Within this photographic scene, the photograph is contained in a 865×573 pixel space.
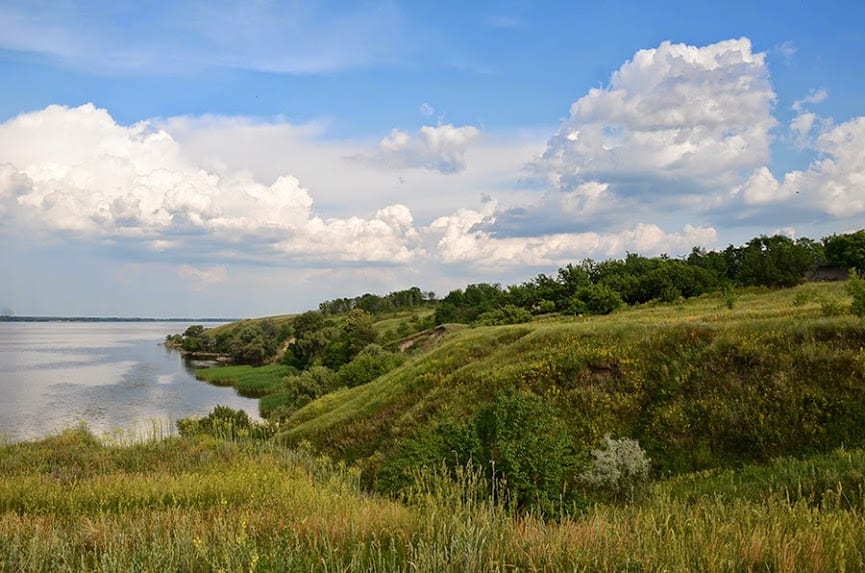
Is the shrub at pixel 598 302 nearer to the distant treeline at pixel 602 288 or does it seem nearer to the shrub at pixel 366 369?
the distant treeline at pixel 602 288

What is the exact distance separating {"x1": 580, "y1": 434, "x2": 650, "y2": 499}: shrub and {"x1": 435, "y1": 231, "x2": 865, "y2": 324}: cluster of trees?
37304 millimetres

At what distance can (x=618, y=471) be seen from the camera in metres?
11.6

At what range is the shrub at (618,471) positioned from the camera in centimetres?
1145

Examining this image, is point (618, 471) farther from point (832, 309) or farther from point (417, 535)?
point (832, 309)

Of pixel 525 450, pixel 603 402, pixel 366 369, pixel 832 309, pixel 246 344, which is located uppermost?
pixel 832 309

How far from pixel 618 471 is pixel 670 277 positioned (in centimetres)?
4487

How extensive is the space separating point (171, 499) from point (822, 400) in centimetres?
1397

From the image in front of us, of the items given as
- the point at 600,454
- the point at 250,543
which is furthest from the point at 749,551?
the point at 600,454

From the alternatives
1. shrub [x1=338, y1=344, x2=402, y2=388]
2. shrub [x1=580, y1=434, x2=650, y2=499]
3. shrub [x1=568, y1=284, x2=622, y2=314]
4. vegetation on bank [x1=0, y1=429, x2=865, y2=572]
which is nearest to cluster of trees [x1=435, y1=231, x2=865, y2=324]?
shrub [x1=568, y1=284, x2=622, y2=314]

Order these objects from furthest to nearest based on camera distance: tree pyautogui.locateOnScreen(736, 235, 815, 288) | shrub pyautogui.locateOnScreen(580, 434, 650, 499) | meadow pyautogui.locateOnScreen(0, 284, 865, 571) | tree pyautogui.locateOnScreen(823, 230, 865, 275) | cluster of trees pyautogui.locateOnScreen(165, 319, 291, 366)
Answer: cluster of trees pyautogui.locateOnScreen(165, 319, 291, 366), tree pyautogui.locateOnScreen(823, 230, 865, 275), tree pyautogui.locateOnScreen(736, 235, 815, 288), shrub pyautogui.locateOnScreen(580, 434, 650, 499), meadow pyautogui.locateOnScreen(0, 284, 865, 571)

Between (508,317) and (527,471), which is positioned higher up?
(508,317)

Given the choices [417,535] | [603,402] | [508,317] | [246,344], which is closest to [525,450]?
[417,535]

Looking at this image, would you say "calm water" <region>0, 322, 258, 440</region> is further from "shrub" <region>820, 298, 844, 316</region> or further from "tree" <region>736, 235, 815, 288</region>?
"tree" <region>736, 235, 815, 288</region>

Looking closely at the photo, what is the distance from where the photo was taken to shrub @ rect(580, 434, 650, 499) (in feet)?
37.6
